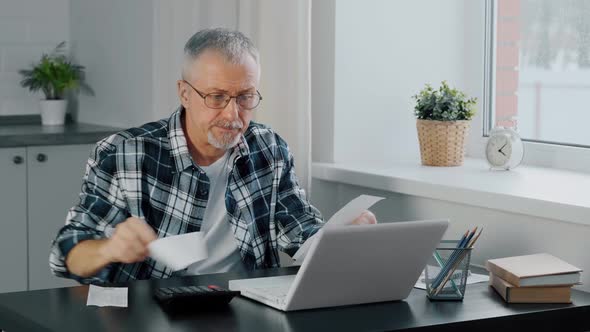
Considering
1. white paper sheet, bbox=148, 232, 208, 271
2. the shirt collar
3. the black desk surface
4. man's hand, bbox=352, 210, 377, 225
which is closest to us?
the black desk surface

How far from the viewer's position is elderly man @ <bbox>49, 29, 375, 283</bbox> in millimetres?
2422

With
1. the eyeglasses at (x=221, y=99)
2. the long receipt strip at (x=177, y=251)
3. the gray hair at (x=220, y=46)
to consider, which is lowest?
the long receipt strip at (x=177, y=251)

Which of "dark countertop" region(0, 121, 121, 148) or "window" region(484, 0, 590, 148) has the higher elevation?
"window" region(484, 0, 590, 148)

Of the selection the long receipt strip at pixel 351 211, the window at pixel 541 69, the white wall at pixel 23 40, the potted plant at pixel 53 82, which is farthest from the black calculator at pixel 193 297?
the white wall at pixel 23 40

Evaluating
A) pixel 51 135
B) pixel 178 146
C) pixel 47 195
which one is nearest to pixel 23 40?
pixel 51 135

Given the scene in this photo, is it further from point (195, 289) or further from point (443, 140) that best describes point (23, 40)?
point (195, 289)

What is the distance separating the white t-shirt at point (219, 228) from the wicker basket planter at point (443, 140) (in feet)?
2.49

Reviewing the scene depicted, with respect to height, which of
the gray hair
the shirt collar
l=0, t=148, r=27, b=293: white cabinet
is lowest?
l=0, t=148, r=27, b=293: white cabinet

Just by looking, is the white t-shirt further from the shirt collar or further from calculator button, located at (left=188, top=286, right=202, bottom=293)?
calculator button, located at (left=188, top=286, right=202, bottom=293)

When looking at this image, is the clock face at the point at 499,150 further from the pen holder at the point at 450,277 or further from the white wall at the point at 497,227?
the pen holder at the point at 450,277

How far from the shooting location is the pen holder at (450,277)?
6.93 feet

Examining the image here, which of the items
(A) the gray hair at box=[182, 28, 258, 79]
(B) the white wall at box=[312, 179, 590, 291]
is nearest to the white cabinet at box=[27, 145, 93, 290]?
(B) the white wall at box=[312, 179, 590, 291]

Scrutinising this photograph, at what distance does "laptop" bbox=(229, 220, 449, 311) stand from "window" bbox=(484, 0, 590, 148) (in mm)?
1162

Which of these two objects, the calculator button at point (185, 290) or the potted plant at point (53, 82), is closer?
the calculator button at point (185, 290)
